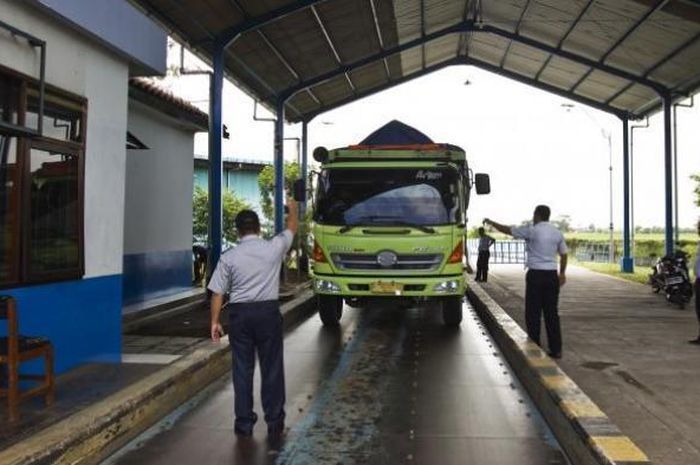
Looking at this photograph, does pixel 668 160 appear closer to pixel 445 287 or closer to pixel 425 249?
pixel 445 287

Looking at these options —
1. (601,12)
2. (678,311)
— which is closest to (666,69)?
(601,12)

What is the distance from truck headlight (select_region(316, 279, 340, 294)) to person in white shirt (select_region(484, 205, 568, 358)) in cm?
329

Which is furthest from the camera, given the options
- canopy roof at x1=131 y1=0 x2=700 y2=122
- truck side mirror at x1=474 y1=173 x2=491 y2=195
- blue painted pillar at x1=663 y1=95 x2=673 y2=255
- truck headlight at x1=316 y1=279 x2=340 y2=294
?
blue painted pillar at x1=663 y1=95 x2=673 y2=255

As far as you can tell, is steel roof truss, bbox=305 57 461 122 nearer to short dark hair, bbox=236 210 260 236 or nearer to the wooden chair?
short dark hair, bbox=236 210 260 236

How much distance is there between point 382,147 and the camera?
12180mm

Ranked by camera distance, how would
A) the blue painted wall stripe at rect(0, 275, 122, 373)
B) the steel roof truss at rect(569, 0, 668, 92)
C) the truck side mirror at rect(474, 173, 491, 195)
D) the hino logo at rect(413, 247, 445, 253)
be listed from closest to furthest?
1. the blue painted wall stripe at rect(0, 275, 122, 373)
2. the hino logo at rect(413, 247, 445, 253)
3. the truck side mirror at rect(474, 173, 491, 195)
4. the steel roof truss at rect(569, 0, 668, 92)

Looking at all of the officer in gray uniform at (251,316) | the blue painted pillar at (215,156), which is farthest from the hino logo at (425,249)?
the officer in gray uniform at (251,316)

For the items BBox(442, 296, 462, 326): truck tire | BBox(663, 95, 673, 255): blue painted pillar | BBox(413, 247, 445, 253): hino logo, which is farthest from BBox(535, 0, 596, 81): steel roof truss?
BBox(413, 247, 445, 253): hino logo

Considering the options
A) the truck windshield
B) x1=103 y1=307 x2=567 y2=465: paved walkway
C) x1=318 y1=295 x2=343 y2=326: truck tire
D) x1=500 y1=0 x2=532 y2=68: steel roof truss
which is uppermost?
x1=500 y1=0 x2=532 y2=68: steel roof truss

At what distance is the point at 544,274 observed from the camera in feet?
29.1

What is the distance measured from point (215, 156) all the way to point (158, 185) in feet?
4.73

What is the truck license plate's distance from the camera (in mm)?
11109

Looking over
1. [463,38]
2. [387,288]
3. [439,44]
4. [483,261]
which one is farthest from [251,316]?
[463,38]

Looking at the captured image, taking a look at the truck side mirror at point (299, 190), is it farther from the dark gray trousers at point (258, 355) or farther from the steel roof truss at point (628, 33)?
the steel roof truss at point (628, 33)
